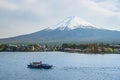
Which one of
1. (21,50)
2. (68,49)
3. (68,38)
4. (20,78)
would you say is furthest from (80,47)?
(20,78)

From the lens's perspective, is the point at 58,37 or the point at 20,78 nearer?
the point at 20,78

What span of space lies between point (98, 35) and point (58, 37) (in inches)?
473

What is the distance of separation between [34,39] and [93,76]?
3508 inches

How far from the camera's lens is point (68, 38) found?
114875mm

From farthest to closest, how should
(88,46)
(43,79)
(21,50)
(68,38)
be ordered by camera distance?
(68,38)
(21,50)
(88,46)
(43,79)

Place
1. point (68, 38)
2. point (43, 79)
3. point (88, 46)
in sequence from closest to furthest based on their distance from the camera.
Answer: point (43, 79), point (88, 46), point (68, 38)

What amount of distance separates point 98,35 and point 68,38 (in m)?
10.7

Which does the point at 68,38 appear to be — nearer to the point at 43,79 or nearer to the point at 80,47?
the point at 80,47

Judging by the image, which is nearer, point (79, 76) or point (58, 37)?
point (79, 76)

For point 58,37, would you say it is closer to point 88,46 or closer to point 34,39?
point 34,39

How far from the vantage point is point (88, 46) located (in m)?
71.0

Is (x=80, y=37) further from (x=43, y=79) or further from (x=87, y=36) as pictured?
(x=43, y=79)

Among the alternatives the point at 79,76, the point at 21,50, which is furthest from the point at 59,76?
the point at 21,50

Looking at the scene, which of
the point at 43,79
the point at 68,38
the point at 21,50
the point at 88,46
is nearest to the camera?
the point at 43,79
